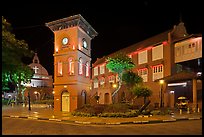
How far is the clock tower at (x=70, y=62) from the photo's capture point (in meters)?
32.0

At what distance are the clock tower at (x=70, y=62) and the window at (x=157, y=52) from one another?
13168mm

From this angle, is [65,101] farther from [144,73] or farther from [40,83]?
[40,83]

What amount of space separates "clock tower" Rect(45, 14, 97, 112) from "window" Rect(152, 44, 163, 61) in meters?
13.2

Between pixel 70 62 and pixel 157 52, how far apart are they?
15.8 meters

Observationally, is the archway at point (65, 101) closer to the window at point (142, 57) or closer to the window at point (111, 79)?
the window at point (142, 57)

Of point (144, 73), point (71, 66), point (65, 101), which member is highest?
point (71, 66)

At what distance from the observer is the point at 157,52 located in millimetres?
42344

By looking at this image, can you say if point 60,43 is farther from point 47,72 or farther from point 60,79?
point 47,72

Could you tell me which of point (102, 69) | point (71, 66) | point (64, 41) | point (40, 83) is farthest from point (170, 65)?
point (40, 83)

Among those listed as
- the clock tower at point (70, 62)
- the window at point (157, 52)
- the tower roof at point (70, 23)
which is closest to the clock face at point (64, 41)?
the clock tower at point (70, 62)

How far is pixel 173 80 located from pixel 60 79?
14.9m

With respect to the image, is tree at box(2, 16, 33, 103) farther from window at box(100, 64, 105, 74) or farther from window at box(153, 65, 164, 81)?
window at box(100, 64, 105, 74)

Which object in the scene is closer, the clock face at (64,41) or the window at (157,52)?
the clock face at (64,41)

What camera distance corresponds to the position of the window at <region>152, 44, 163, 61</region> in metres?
41.5
